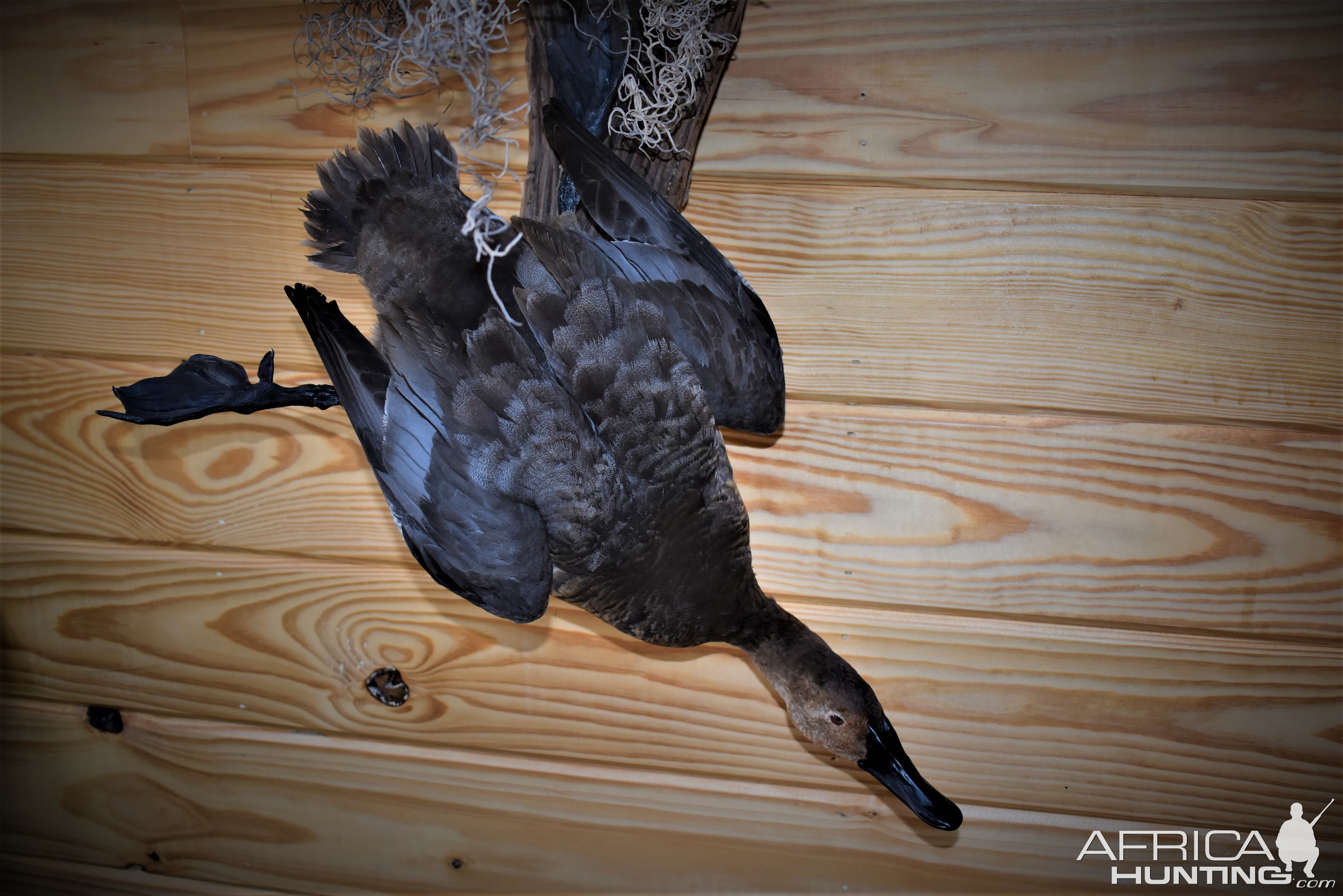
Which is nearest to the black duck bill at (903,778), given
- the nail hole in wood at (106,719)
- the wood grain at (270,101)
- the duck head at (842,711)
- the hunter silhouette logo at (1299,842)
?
the duck head at (842,711)

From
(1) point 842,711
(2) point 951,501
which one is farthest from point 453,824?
(2) point 951,501

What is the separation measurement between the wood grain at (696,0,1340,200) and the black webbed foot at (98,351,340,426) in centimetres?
72

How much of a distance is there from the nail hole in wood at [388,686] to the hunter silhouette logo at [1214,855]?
4.07ft

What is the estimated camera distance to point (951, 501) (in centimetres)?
121

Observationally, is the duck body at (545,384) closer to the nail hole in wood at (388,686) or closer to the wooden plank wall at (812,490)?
the wooden plank wall at (812,490)

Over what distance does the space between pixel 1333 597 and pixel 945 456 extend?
0.66m

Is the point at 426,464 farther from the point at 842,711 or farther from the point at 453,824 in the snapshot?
the point at 453,824

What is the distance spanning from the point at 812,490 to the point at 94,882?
1656 mm

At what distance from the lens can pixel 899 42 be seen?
44.0 inches

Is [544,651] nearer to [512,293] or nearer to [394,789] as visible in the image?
[394,789]

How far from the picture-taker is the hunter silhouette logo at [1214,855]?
1.23 m

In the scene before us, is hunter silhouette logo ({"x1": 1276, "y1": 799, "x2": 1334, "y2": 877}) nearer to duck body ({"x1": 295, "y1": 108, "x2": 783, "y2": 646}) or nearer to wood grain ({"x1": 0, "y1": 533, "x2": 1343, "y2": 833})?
wood grain ({"x1": 0, "y1": 533, "x2": 1343, "y2": 833})

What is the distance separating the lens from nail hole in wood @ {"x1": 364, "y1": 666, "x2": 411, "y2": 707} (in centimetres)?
135

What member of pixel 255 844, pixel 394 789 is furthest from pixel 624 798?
pixel 255 844
